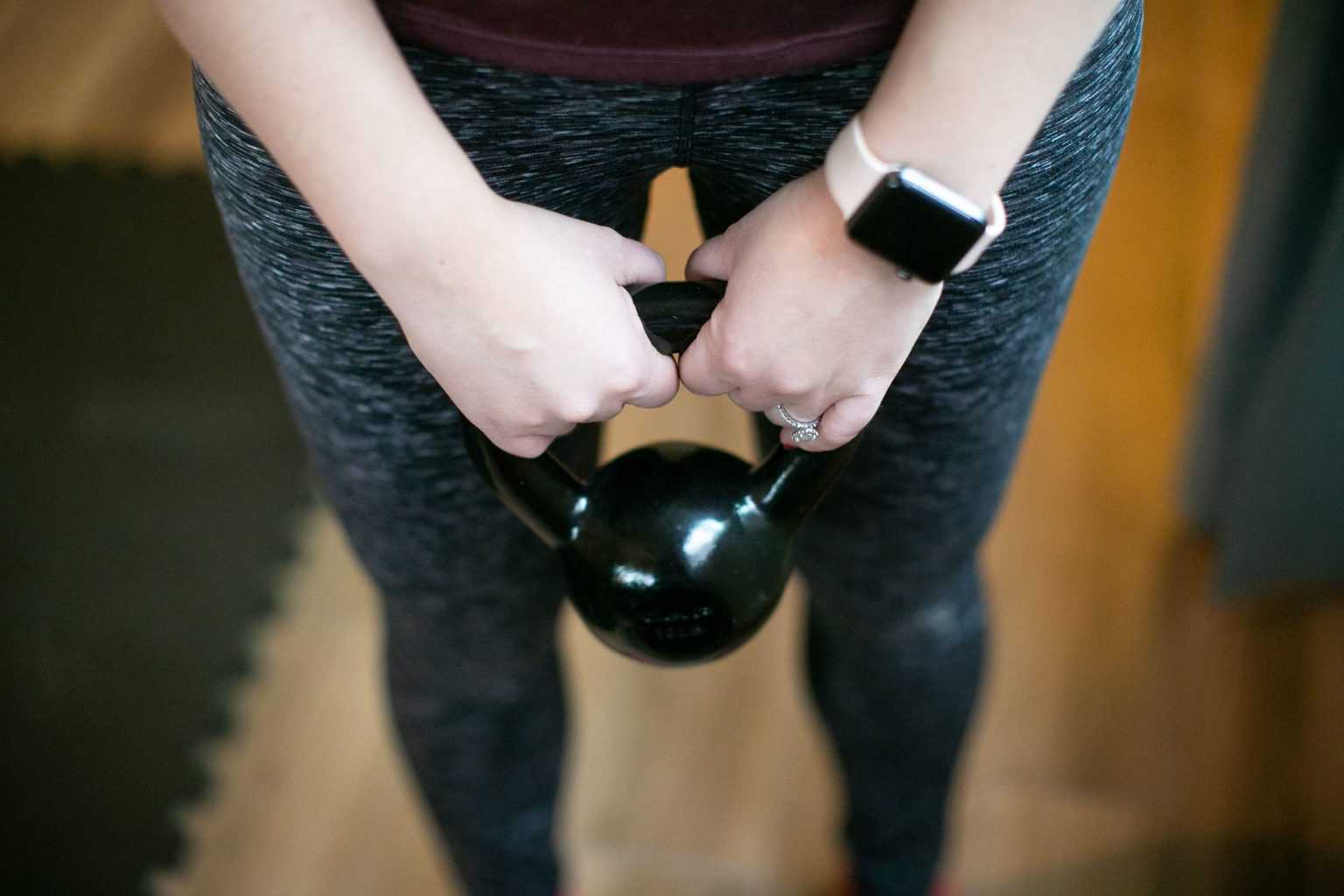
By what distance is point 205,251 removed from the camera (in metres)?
1.55

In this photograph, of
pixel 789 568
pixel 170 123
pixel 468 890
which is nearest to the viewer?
pixel 789 568

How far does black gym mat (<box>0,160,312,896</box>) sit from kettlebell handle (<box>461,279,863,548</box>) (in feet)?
2.47

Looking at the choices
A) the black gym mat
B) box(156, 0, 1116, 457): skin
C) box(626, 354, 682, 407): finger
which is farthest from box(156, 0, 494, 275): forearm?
the black gym mat

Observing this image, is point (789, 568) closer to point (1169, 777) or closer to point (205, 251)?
point (1169, 777)

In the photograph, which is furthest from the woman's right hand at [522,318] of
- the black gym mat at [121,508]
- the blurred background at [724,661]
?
the black gym mat at [121,508]

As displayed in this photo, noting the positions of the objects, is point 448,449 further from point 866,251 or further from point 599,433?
point 866,251

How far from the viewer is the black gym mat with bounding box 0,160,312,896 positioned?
1.12m

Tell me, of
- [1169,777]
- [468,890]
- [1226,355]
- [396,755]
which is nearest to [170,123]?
[396,755]

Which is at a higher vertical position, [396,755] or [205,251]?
[205,251]

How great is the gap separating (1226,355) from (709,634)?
A: 794 millimetres

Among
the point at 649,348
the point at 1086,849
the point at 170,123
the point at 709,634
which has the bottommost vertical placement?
the point at 1086,849

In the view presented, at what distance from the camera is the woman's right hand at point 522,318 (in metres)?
0.45

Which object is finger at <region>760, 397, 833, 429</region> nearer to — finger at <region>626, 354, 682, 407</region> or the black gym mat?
finger at <region>626, 354, 682, 407</region>

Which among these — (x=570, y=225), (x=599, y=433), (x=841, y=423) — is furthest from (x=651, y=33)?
(x=599, y=433)
